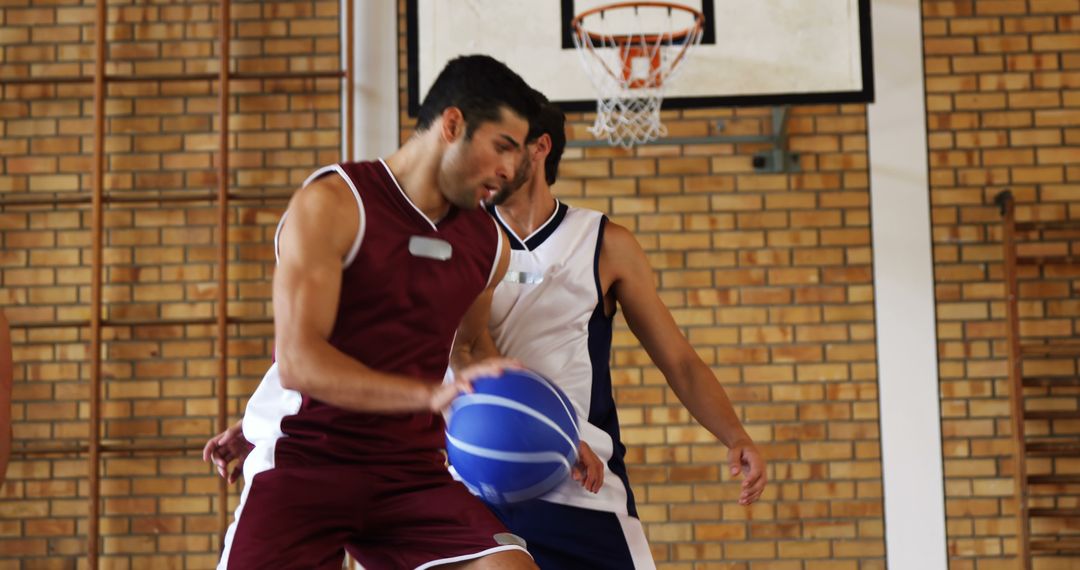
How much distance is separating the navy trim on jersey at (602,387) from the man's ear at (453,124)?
0.72m

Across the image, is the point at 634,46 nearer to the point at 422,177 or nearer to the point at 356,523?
the point at 422,177

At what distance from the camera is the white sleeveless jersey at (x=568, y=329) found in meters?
2.83

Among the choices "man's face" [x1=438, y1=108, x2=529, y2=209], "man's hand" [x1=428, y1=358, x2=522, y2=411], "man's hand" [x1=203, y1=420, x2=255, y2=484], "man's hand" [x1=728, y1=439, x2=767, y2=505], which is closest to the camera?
"man's hand" [x1=428, y1=358, x2=522, y2=411]

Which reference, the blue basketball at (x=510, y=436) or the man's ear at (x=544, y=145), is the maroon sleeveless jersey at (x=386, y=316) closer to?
the blue basketball at (x=510, y=436)

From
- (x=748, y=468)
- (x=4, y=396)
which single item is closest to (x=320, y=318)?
(x=4, y=396)

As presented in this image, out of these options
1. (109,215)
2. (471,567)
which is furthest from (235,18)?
(471,567)

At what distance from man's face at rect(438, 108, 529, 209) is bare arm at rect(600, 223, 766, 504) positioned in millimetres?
700

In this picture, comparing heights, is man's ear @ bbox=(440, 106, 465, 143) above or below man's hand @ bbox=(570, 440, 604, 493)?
above

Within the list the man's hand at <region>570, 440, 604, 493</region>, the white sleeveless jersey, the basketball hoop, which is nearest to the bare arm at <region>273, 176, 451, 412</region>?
the man's hand at <region>570, 440, 604, 493</region>

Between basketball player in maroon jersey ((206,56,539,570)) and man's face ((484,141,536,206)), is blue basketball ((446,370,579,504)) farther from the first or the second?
man's face ((484,141,536,206))

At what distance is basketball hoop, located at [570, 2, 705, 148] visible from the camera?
14.2 feet

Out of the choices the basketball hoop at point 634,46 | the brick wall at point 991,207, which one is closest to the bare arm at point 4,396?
the basketball hoop at point 634,46

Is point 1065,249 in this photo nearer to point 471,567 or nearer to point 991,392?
point 991,392

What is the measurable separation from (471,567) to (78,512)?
358 cm
